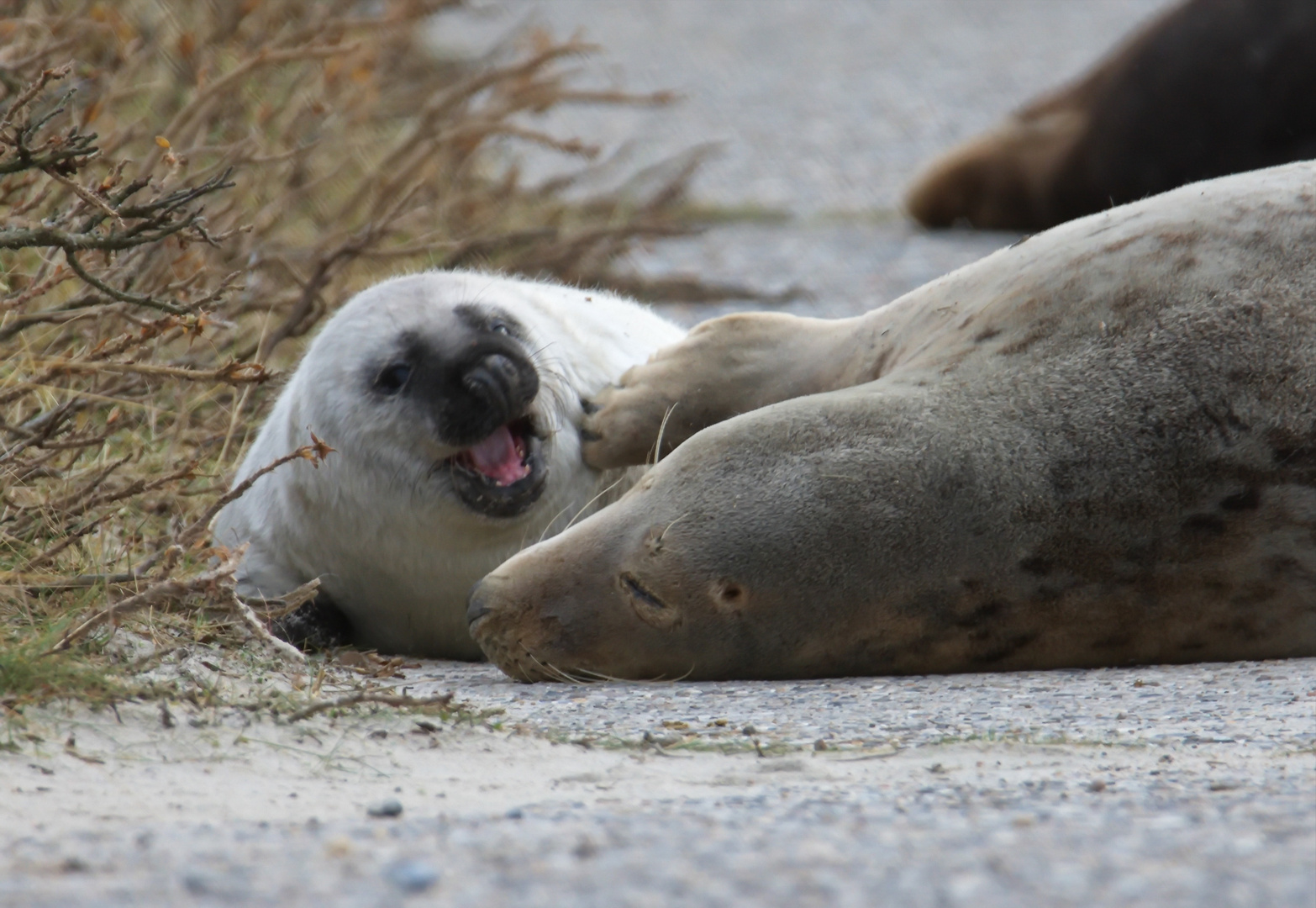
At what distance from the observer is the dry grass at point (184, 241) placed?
12.0 ft

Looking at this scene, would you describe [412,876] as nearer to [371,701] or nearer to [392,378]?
[371,701]

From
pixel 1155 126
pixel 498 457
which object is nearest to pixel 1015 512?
pixel 498 457

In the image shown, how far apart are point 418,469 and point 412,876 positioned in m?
2.42

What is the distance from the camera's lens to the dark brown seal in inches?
351

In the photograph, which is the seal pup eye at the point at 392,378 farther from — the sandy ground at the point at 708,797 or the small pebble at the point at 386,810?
the small pebble at the point at 386,810

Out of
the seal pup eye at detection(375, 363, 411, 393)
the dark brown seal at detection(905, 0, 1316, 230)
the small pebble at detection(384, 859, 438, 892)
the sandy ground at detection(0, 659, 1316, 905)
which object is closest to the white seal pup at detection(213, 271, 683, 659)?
the seal pup eye at detection(375, 363, 411, 393)

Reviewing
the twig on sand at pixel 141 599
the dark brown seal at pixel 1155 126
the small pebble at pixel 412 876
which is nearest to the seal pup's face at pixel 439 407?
the twig on sand at pixel 141 599

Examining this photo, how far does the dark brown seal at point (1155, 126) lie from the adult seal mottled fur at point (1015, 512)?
208 inches

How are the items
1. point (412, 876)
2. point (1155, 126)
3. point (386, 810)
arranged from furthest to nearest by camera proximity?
1. point (1155, 126)
2. point (386, 810)
3. point (412, 876)

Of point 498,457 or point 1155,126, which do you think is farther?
point 1155,126

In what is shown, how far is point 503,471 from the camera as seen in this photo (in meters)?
4.47

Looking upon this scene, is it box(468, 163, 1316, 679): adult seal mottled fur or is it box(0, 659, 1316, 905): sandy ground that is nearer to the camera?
box(0, 659, 1316, 905): sandy ground

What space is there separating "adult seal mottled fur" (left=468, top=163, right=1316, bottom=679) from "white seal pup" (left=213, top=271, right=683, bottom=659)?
62 cm

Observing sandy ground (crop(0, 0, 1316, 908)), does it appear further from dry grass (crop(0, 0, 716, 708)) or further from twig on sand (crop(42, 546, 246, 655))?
dry grass (crop(0, 0, 716, 708))
